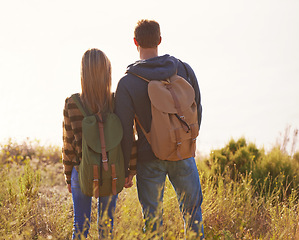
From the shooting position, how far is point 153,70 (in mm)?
2959

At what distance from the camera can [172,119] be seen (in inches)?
117

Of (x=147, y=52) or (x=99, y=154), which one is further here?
(x=147, y=52)

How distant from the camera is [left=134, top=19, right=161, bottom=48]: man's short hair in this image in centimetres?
299

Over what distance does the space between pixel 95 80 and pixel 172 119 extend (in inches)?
28.2

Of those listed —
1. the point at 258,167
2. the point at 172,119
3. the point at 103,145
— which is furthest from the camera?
the point at 258,167

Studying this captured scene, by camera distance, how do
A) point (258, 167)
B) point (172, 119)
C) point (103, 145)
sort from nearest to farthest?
point (103, 145), point (172, 119), point (258, 167)

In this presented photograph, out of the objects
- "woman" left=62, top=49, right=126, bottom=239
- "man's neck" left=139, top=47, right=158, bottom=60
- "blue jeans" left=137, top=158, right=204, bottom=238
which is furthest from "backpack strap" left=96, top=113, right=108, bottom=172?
"man's neck" left=139, top=47, right=158, bottom=60

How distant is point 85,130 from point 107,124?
187mm

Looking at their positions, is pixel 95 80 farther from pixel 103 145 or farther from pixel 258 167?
pixel 258 167

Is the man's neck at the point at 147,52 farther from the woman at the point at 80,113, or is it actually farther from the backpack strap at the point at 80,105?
the backpack strap at the point at 80,105

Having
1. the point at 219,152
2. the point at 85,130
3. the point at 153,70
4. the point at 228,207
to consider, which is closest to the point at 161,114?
the point at 153,70

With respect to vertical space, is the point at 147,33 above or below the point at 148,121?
above

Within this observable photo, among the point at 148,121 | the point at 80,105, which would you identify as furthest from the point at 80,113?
the point at 148,121

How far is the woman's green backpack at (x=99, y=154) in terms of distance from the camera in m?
2.84
